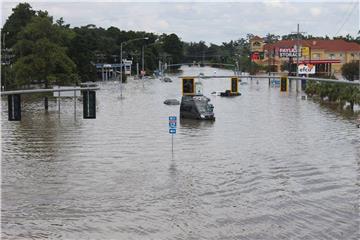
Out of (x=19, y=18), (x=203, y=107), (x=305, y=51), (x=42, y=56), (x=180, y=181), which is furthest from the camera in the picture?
(x=305, y=51)

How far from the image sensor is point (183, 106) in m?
64.9

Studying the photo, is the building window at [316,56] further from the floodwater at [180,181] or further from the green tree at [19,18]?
the floodwater at [180,181]

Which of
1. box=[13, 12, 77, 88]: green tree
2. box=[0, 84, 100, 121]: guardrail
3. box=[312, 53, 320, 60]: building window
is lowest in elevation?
box=[0, 84, 100, 121]: guardrail

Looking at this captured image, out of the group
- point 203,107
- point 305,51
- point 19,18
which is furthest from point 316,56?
point 203,107

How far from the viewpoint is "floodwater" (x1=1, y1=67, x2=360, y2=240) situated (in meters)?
22.3

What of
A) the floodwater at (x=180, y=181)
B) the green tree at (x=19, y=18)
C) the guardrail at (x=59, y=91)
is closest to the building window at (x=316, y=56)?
the green tree at (x=19, y=18)

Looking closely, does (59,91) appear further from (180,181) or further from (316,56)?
(316,56)

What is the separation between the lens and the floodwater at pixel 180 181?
2230cm

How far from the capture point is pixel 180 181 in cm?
3027

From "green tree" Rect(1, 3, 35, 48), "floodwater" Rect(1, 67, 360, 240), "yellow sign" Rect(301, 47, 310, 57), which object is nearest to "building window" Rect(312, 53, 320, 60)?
"yellow sign" Rect(301, 47, 310, 57)

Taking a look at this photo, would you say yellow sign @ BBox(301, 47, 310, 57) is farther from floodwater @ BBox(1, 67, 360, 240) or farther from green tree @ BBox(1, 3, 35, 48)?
A: floodwater @ BBox(1, 67, 360, 240)

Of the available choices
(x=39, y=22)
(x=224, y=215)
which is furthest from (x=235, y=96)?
(x=224, y=215)

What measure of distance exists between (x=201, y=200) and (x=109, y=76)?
161779 millimetres

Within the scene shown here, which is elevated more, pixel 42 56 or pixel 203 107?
pixel 42 56
